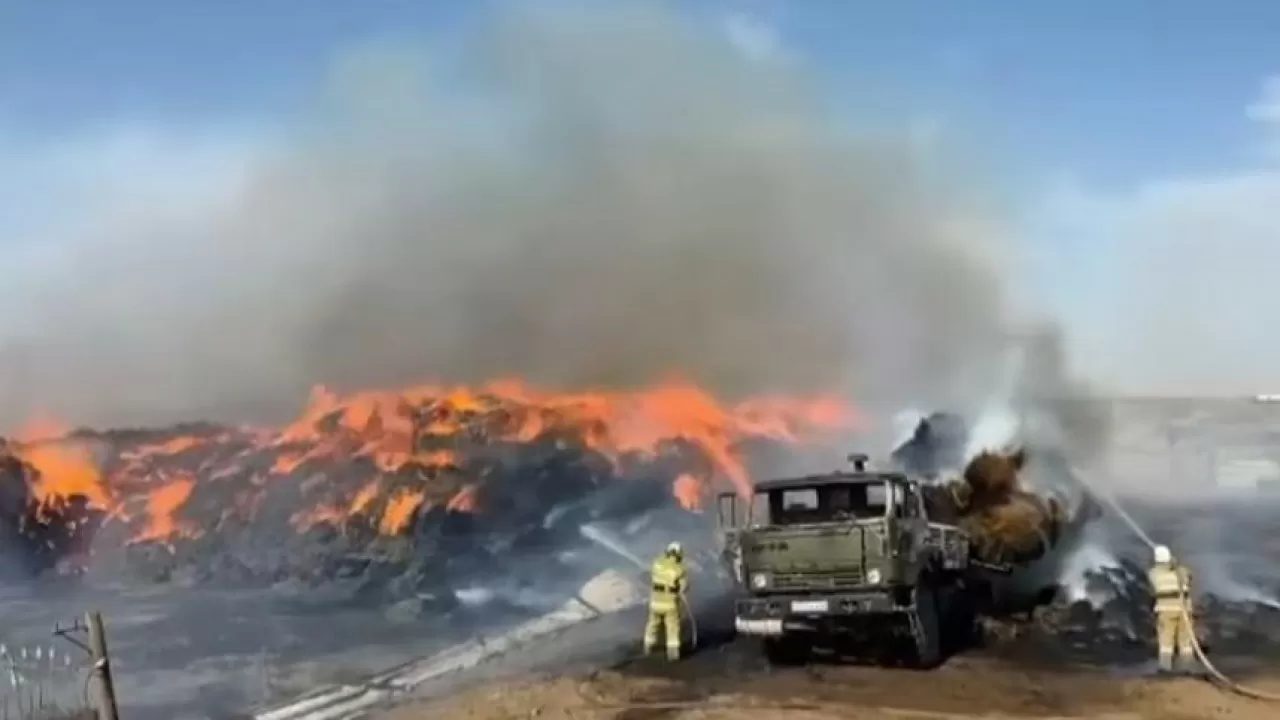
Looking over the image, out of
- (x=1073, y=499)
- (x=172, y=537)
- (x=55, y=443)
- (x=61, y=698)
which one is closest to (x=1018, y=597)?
(x=1073, y=499)

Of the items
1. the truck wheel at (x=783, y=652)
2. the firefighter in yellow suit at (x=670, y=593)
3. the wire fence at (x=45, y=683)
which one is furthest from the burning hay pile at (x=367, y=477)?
the truck wheel at (x=783, y=652)

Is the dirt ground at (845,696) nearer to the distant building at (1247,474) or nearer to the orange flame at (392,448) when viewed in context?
the orange flame at (392,448)

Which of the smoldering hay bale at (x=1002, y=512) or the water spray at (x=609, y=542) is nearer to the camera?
the smoldering hay bale at (x=1002, y=512)

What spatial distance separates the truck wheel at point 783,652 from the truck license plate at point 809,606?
1279 mm

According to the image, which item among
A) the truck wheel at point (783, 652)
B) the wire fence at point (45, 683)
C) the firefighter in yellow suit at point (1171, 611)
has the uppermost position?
the firefighter in yellow suit at point (1171, 611)

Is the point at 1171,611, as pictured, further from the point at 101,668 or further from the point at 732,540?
the point at 101,668

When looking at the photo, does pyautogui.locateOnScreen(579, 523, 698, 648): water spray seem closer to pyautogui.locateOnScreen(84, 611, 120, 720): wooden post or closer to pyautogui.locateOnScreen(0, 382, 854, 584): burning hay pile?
pyautogui.locateOnScreen(0, 382, 854, 584): burning hay pile

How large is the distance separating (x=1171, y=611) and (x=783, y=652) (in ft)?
16.3

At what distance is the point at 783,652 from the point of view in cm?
1836

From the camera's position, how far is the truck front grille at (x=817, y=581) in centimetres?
1686

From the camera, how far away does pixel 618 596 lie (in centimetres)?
2564

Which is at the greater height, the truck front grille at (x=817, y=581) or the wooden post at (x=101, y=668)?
the wooden post at (x=101, y=668)

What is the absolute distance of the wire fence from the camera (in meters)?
16.6

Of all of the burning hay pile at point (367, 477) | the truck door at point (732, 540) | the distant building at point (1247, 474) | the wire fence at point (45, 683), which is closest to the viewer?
the wire fence at point (45, 683)
